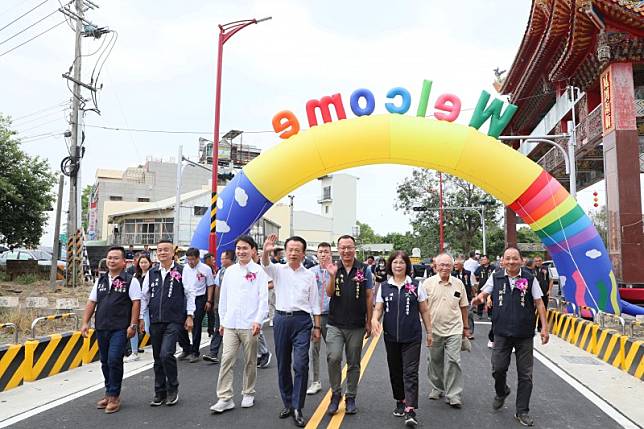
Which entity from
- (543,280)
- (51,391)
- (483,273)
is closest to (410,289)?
(51,391)

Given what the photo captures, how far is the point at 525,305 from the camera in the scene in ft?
18.6

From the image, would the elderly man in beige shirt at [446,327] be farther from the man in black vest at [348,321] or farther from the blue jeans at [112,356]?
the blue jeans at [112,356]

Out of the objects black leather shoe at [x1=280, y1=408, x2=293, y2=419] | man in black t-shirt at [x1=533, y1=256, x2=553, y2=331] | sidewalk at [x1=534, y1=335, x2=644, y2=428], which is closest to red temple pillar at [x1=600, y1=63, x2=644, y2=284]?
man in black t-shirt at [x1=533, y1=256, x2=553, y2=331]

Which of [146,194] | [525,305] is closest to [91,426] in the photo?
[525,305]

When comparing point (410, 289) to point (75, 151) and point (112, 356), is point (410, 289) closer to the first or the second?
point (112, 356)

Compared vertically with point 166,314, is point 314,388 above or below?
below

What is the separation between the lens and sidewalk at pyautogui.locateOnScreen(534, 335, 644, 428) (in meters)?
5.79

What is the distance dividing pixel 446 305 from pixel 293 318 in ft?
5.86

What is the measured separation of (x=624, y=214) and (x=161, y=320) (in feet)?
42.5

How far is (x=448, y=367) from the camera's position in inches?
239

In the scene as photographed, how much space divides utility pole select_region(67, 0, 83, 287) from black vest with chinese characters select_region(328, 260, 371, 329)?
16.8 m

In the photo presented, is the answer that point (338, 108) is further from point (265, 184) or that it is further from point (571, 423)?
point (571, 423)

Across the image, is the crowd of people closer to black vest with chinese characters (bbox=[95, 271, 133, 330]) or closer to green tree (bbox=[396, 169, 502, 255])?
black vest with chinese characters (bbox=[95, 271, 133, 330])

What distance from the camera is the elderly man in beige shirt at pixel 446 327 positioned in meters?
6.07
